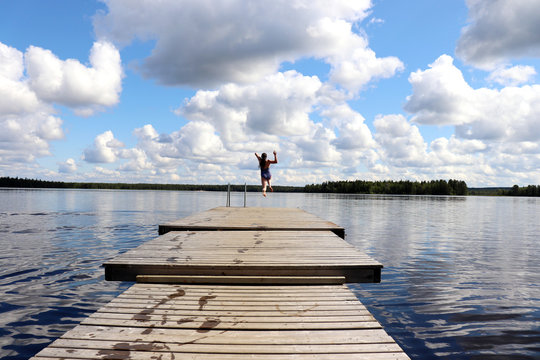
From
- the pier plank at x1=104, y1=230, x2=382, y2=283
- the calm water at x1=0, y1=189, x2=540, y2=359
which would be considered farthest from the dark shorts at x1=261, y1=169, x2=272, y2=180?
the pier plank at x1=104, y1=230, x2=382, y2=283

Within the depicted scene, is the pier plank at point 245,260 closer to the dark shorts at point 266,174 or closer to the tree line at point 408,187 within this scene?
the dark shorts at point 266,174

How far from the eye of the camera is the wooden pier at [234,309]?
374 cm

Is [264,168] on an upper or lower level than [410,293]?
upper

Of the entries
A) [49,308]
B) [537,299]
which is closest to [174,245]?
[49,308]

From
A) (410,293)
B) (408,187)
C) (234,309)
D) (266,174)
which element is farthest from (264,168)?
(408,187)

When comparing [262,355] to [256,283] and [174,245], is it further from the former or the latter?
[174,245]

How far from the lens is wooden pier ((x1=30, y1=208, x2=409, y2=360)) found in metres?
3.74

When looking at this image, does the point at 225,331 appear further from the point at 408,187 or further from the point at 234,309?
the point at 408,187

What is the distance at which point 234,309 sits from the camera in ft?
16.2

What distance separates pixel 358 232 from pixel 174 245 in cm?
1720

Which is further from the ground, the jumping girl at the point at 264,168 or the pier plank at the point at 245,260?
the jumping girl at the point at 264,168

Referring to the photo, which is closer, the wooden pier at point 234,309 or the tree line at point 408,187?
the wooden pier at point 234,309

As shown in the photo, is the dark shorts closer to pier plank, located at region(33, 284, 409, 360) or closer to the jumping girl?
the jumping girl

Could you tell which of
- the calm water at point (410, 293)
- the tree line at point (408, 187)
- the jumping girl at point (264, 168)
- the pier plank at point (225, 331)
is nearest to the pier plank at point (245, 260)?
the pier plank at point (225, 331)
